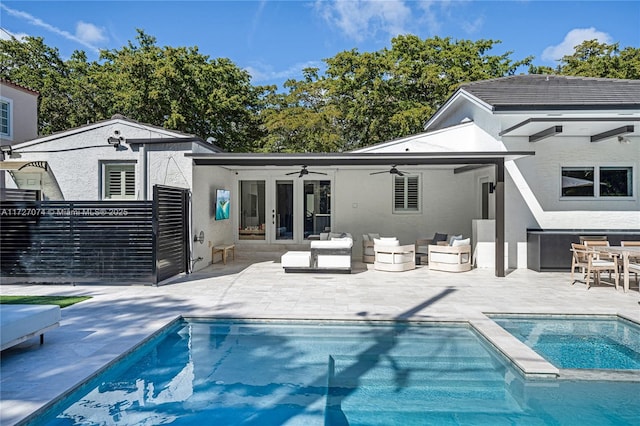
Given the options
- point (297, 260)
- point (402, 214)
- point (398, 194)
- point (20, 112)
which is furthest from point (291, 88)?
point (297, 260)

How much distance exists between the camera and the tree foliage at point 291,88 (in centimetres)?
2325

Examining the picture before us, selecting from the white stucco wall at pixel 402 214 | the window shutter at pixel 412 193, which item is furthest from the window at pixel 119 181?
the window shutter at pixel 412 193

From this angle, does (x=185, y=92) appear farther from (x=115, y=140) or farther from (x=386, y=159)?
(x=386, y=159)

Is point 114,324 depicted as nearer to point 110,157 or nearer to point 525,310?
point 110,157

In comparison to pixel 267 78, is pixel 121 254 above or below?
below

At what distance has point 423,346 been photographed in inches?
Result: 226

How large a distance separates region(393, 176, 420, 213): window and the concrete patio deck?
3924mm

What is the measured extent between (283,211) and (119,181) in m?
6.14

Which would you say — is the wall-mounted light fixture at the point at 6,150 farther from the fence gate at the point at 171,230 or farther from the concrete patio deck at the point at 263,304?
the fence gate at the point at 171,230

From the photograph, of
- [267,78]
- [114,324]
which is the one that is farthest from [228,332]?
[267,78]

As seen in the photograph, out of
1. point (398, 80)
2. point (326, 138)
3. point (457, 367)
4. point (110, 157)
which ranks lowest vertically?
point (457, 367)

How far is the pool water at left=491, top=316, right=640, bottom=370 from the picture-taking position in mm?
5223

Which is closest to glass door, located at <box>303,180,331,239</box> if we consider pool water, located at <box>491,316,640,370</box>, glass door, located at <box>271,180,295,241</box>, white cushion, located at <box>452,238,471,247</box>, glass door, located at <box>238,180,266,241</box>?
glass door, located at <box>271,180,295,241</box>

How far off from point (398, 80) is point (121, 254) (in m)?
20.2
